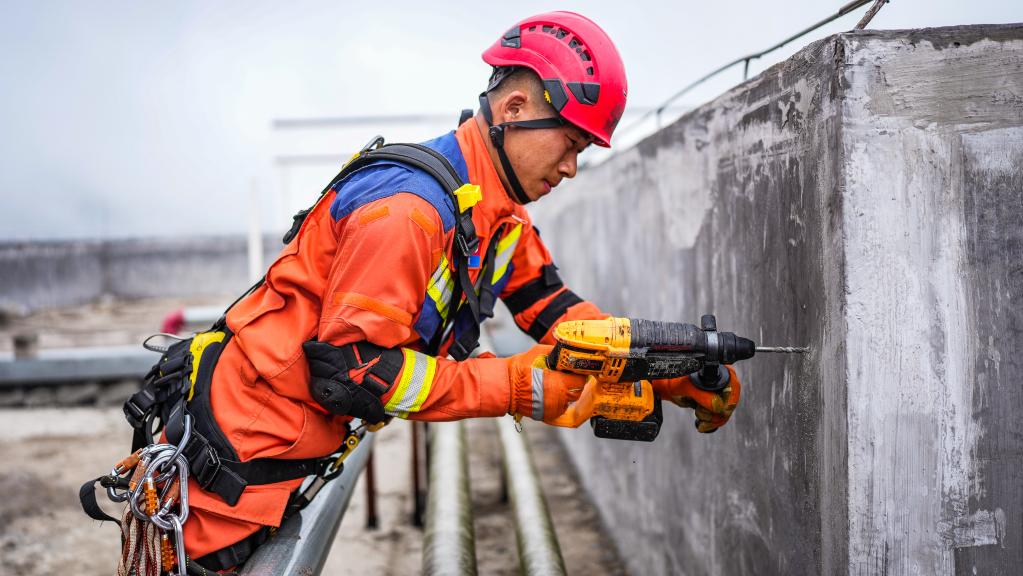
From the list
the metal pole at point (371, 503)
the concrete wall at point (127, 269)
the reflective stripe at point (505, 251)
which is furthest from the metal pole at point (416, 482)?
the concrete wall at point (127, 269)

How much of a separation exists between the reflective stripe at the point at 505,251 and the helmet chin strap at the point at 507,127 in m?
0.13

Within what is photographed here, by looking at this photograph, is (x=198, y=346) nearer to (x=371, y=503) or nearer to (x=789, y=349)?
(x=789, y=349)

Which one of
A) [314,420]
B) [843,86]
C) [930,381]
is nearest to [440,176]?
[314,420]

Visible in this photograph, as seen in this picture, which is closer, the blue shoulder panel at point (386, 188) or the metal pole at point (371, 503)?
the blue shoulder panel at point (386, 188)

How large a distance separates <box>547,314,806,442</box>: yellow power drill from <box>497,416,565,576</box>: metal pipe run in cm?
116

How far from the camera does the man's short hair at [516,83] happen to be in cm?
207

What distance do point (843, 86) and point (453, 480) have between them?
2577 mm

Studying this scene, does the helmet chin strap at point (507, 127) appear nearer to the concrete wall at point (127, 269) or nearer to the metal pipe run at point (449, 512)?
the metal pipe run at point (449, 512)

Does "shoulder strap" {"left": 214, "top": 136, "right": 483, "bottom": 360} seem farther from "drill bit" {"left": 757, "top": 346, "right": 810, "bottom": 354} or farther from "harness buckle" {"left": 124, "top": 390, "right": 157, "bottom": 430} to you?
"drill bit" {"left": 757, "top": 346, "right": 810, "bottom": 354}

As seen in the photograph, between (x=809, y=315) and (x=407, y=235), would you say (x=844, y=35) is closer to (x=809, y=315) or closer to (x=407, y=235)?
(x=809, y=315)

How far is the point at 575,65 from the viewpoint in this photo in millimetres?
2018

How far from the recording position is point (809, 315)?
1.69m

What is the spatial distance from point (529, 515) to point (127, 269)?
15013 mm

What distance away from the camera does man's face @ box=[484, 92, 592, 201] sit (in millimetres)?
2086
